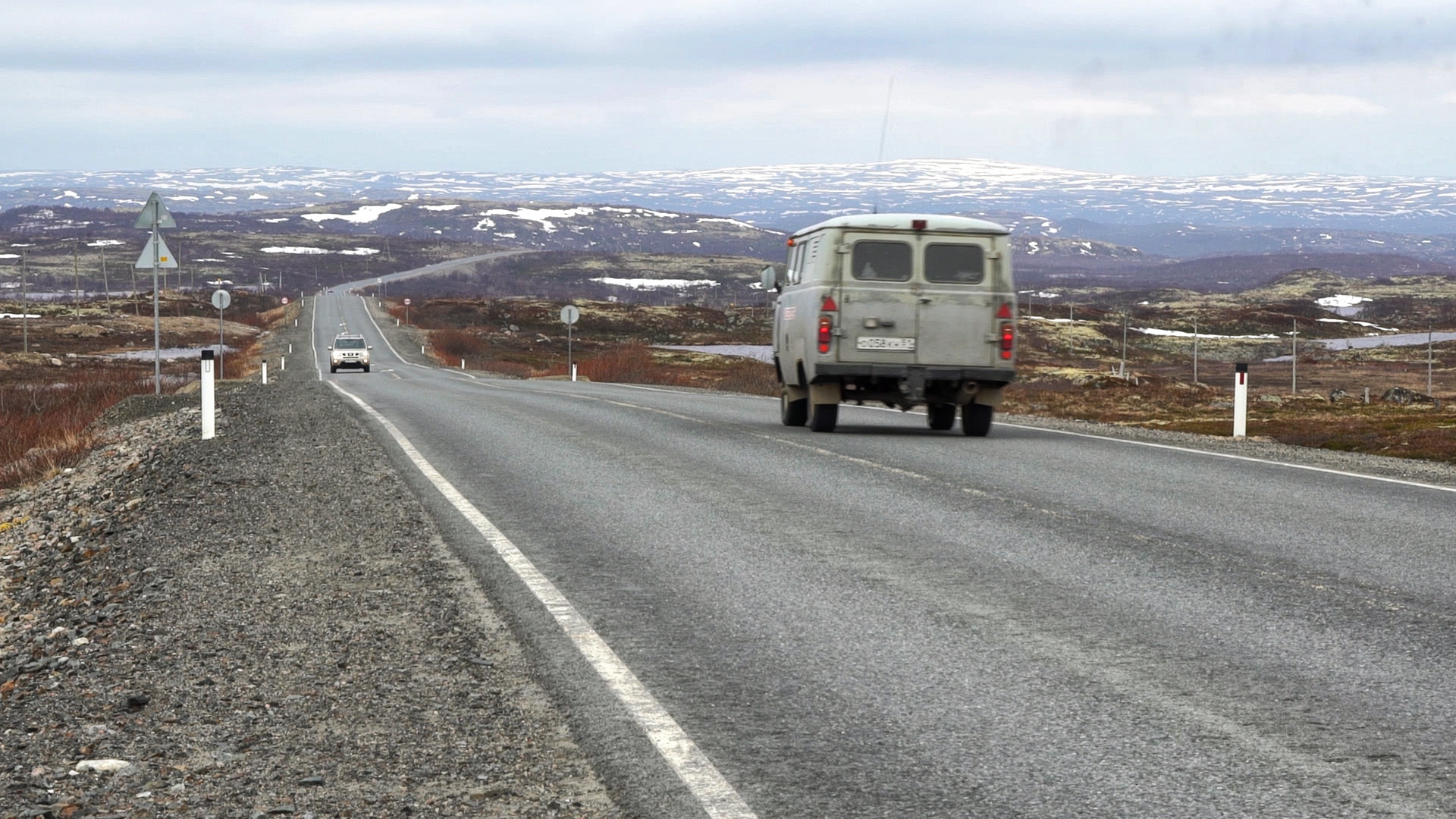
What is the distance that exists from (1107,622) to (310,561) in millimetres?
4709

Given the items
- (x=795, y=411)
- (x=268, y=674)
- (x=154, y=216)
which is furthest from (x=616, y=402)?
(x=268, y=674)

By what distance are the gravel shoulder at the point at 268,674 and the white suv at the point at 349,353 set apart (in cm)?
5162

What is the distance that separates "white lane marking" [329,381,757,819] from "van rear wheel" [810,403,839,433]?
8.44 meters

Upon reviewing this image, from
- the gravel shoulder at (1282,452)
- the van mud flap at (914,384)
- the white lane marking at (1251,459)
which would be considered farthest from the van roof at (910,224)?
the gravel shoulder at (1282,452)

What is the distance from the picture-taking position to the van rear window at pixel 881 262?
56.2 ft

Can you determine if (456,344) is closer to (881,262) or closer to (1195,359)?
(1195,359)

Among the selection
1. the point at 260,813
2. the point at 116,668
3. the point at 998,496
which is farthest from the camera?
the point at 998,496

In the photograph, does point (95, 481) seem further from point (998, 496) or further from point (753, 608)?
point (753, 608)

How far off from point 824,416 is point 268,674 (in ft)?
40.2

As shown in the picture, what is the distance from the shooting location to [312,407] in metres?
23.1

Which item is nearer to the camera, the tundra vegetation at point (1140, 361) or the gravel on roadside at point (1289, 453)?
the gravel on roadside at point (1289, 453)

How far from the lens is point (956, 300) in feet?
56.0

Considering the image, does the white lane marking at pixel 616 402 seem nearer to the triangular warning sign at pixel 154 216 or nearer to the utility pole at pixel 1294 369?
the triangular warning sign at pixel 154 216

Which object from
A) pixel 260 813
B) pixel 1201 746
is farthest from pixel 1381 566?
pixel 260 813
